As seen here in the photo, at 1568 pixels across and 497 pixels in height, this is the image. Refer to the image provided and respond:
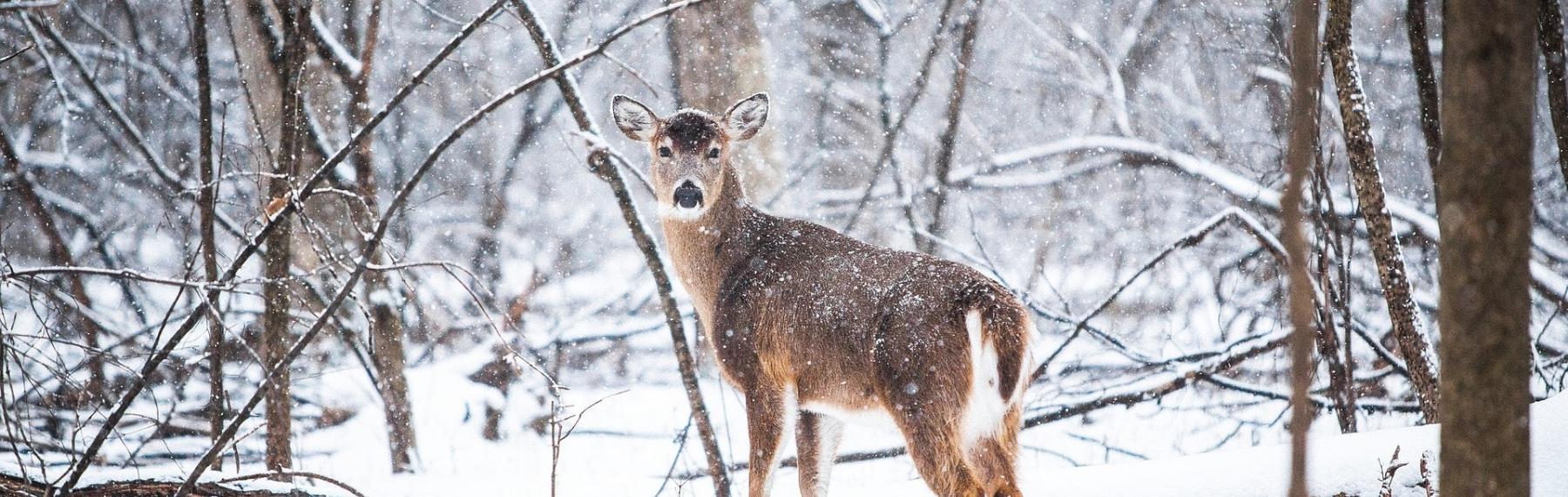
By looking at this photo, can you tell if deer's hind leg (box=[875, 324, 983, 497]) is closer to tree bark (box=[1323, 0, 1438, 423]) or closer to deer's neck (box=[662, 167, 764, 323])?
deer's neck (box=[662, 167, 764, 323])

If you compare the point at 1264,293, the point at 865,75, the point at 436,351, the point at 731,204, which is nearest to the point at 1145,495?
the point at 731,204

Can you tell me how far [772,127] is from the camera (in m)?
8.91

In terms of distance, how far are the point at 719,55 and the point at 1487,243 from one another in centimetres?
744

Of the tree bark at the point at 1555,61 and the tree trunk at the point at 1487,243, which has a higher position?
the tree bark at the point at 1555,61

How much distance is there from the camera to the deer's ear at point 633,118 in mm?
4949

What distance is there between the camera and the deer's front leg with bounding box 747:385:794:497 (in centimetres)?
419

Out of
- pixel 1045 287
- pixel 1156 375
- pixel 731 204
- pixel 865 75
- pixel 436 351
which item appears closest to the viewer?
pixel 731 204

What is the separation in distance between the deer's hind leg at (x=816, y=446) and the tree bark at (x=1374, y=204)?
2.40 m

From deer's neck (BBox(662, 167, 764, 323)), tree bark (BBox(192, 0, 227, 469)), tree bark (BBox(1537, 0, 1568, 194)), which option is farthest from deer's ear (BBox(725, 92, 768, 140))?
tree bark (BBox(1537, 0, 1568, 194))

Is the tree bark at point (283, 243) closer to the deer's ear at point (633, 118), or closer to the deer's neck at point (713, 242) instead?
the deer's ear at point (633, 118)

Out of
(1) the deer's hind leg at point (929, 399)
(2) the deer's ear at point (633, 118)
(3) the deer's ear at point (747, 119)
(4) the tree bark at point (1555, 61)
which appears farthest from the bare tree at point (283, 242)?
(4) the tree bark at point (1555, 61)

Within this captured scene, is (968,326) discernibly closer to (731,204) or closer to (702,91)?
(731,204)

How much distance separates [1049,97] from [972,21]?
301 inches

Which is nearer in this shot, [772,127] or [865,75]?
[772,127]
